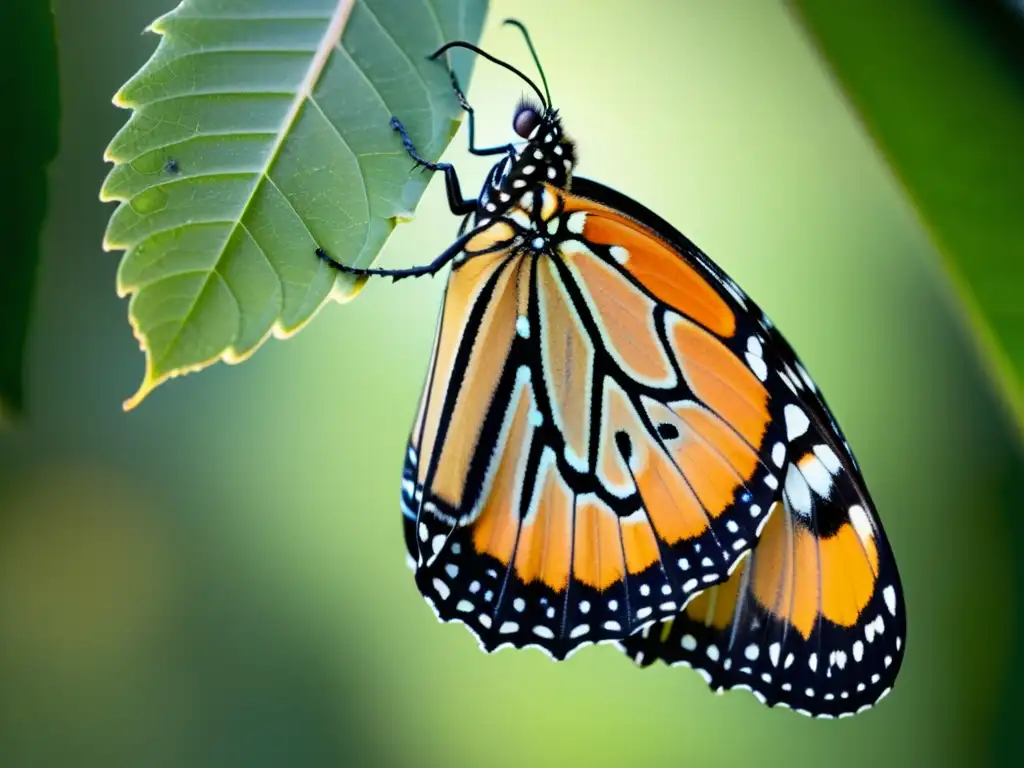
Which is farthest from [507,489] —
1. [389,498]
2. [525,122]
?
[389,498]

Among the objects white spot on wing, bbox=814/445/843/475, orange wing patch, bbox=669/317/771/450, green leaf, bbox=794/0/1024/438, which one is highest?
green leaf, bbox=794/0/1024/438

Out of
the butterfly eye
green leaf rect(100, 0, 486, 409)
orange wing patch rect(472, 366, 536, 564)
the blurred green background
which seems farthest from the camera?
the blurred green background

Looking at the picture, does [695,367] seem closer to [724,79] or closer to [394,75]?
[394,75]

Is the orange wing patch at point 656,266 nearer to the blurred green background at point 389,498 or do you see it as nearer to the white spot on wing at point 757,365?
the white spot on wing at point 757,365

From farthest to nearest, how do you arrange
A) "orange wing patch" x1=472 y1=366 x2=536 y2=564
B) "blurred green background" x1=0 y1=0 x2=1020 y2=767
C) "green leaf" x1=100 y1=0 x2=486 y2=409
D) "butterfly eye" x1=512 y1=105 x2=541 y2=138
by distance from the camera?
"blurred green background" x1=0 y1=0 x2=1020 y2=767, "orange wing patch" x1=472 y1=366 x2=536 y2=564, "butterfly eye" x1=512 y1=105 x2=541 y2=138, "green leaf" x1=100 y1=0 x2=486 y2=409

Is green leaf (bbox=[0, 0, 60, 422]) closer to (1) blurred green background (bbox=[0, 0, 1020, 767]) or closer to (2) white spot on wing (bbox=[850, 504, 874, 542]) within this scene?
(2) white spot on wing (bbox=[850, 504, 874, 542])

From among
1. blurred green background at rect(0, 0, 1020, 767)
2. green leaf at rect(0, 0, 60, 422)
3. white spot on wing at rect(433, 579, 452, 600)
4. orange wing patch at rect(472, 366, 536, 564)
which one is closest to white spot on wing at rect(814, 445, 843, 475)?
orange wing patch at rect(472, 366, 536, 564)

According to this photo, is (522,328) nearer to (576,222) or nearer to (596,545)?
(576,222)
